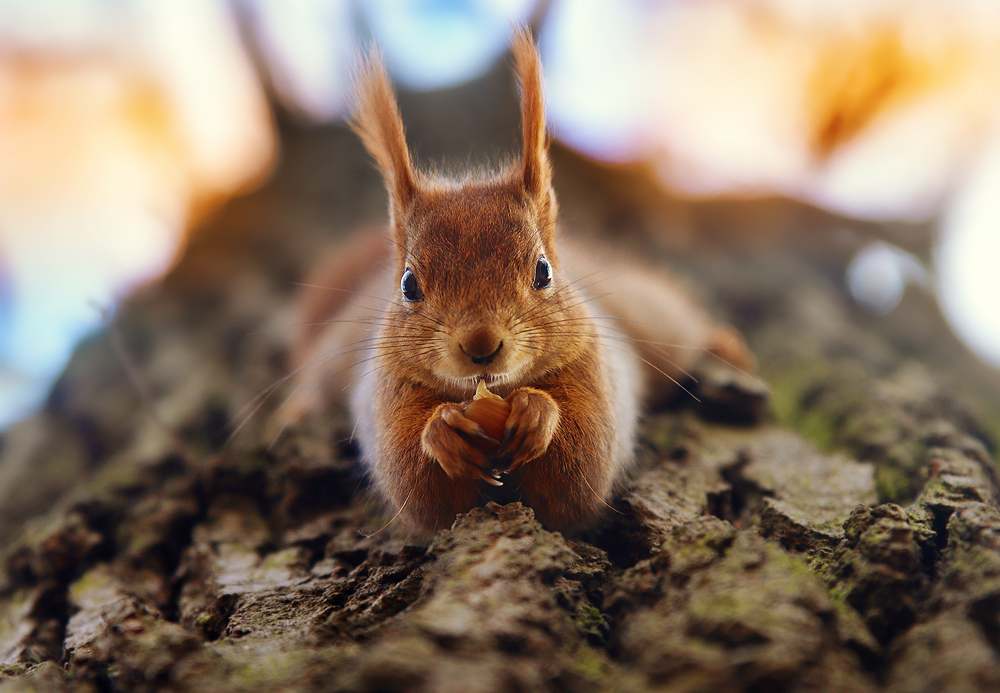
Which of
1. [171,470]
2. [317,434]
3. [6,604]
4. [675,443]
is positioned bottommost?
[6,604]

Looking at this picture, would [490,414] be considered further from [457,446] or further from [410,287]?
[410,287]

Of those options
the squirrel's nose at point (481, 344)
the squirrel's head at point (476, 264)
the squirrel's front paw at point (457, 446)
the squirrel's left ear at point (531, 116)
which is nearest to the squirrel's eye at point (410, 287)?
the squirrel's head at point (476, 264)

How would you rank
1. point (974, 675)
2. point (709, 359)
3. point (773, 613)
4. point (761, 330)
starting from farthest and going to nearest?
point (761, 330), point (709, 359), point (773, 613), point (974, 675)

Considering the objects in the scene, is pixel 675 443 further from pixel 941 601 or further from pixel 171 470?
pixel 171 470

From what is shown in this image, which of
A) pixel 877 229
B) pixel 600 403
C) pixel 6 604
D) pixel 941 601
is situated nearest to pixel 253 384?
pixel 6 604

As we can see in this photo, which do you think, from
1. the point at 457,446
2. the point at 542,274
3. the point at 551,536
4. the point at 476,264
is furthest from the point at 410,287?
the point at 551,536

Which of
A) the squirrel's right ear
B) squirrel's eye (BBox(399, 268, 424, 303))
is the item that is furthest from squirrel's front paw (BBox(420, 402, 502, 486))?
the squirrel's right ear

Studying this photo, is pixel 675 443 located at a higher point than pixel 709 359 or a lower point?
lower
